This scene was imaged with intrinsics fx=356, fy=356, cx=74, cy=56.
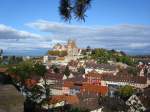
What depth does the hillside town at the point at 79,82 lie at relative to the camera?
1638cm

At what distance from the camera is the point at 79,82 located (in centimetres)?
6297

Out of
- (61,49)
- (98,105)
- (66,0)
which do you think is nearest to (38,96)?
(66,0)

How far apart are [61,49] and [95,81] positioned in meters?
60.4

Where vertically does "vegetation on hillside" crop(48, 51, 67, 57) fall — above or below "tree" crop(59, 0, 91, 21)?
below

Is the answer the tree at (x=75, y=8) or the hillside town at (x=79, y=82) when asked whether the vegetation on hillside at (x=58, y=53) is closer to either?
the hillside town at (x=79, y=82)

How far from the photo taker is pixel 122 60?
109 metres

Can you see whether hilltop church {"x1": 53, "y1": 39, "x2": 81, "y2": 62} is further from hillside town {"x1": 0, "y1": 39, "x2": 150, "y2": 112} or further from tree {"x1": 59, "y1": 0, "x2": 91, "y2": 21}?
tree {"x1": 59, "y1": 0, "x2": 91, "y2": 21}

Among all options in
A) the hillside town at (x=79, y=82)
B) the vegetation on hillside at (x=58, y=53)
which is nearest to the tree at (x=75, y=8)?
the hillside town at (x=79, y=82)

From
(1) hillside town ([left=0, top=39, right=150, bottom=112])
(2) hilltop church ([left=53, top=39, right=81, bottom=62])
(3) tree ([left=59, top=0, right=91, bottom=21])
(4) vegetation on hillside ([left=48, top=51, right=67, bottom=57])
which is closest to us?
(3) tree ([left=59, top=0, right=91, bottom=21])

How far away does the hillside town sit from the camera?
16.4 m

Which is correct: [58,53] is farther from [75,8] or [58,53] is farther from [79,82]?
[75,8]

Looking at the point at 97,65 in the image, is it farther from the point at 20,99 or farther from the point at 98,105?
the point at 20,99

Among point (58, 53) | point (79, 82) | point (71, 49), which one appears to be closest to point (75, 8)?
point (79, 82)

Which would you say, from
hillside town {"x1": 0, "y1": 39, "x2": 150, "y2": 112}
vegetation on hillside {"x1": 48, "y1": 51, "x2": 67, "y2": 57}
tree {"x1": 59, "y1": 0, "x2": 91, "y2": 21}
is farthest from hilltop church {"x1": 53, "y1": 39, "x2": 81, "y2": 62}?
tree {"x1": 59, "y1": 0, "x2": 91, "y2": 21}
